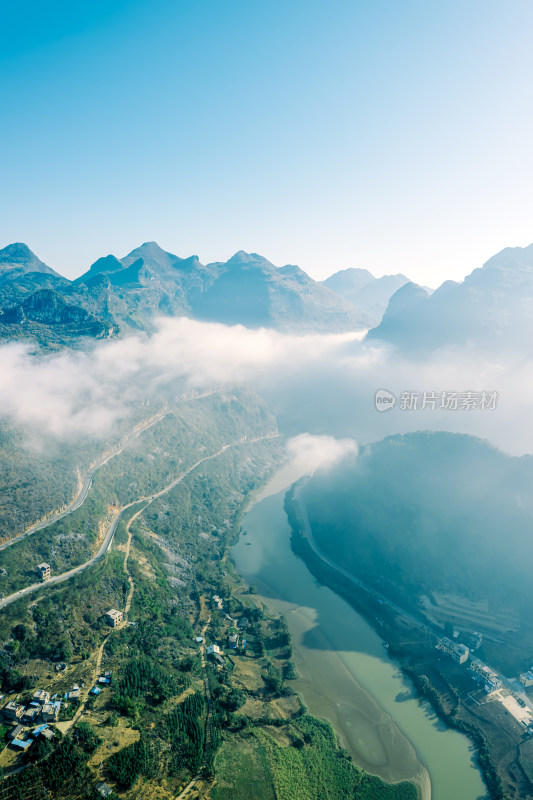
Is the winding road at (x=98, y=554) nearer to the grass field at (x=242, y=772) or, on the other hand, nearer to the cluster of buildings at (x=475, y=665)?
the grass field at (x=242, y=772)

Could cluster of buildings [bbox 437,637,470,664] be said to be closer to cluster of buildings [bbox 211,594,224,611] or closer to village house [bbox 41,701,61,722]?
cluster of buildings [bbox 211,594,224,611]

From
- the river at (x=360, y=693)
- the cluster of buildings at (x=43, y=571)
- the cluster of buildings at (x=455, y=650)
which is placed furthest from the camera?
the cluster of buildings at (x=455, y=650)

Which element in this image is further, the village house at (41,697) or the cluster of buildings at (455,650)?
the cluster of buildings at (455,650)

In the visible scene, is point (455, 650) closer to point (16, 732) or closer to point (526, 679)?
point (526, 679)

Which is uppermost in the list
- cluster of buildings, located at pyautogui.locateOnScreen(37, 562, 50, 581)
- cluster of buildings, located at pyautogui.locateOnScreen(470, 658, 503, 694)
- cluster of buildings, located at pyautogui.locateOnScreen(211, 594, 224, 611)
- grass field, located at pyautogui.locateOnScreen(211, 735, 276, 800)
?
cluster of buildings, located at pyautogui.locateOnScreen(37, 562, 50, 581)

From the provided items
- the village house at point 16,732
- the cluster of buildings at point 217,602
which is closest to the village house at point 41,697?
the village house at point 16,732

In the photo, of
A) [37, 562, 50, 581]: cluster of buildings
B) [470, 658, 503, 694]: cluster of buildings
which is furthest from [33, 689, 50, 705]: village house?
[470, 658, 503, 694]: cluster of buildings

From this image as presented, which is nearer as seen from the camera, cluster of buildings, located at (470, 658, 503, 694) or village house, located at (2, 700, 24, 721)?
village house, located at (2, 700, 24, 721)

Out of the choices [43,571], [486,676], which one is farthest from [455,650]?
[43,571]

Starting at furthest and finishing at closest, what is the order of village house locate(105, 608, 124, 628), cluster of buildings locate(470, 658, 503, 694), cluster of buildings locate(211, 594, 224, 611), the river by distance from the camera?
cluster of buildings locate(211, 594, 224, 611), cluster of buildings locate(470, 658, 503, 694), village house locate(105, 608, 124, 628), the river

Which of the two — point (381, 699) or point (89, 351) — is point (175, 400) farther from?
point (381, 699)
